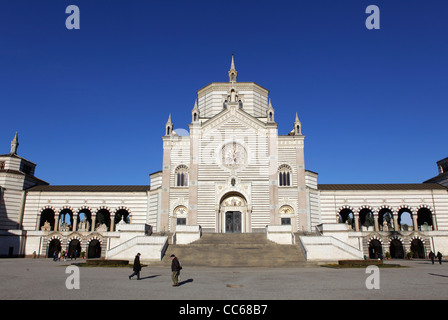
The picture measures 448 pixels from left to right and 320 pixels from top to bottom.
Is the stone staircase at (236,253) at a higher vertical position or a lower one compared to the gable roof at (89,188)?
lower

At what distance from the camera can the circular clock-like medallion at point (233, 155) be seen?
44375mm

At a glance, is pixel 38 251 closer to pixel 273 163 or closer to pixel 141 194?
pixel 141 194

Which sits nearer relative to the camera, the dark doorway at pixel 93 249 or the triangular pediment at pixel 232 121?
the triangular pediment at pixel 232 121

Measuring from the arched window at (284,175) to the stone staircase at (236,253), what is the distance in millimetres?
10481

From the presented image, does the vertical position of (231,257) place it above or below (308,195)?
below

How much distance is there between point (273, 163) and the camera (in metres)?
43.9

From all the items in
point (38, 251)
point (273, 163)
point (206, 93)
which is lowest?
point (38, 251)

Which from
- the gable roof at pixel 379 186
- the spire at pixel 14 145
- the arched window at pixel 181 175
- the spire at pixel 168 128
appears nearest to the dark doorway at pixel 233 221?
the arched window at pixel 181 175

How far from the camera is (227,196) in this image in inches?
1729

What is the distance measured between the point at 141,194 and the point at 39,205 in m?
13.6

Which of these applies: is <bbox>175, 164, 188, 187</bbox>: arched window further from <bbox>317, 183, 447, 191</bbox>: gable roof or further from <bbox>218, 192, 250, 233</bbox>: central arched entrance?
<bbox>317, 183, 447, 191</bbox>: gable roof

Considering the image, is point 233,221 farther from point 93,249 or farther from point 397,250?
point 397,250

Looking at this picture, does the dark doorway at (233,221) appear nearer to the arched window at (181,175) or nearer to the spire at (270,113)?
the arched window at (181,175)
